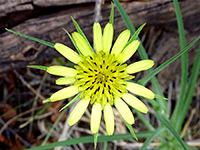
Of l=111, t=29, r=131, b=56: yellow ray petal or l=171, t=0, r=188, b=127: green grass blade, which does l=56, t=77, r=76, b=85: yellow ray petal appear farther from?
l=171, t=0, r=188, b=127: green grass blade

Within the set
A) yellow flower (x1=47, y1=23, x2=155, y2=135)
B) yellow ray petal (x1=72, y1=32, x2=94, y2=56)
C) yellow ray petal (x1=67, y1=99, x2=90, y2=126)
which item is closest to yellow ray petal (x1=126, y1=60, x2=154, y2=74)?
yellow flower (x1=47, y1=23, x2=155, y2=135)

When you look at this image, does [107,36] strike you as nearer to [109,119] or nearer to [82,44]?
[82,44]

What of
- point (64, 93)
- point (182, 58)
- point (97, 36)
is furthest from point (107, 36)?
point (182, 58)

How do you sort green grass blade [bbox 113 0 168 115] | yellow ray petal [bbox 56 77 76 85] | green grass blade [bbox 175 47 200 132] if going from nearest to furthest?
1. green grass blade [bbox 113 0 168 115]
2. yellow ray petal [bbox 56 77 76 85]
3. green grass blade [bbox 175 47 200 132]

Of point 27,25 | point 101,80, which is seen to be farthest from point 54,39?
point 101,80

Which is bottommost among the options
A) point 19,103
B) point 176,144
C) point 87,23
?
point 176,144

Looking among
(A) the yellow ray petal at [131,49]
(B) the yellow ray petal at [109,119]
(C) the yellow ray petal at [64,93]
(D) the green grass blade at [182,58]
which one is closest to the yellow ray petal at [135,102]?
(B) the yellow ray petal at [109,119]

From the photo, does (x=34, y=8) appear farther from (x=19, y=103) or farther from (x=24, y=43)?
(x=19, y=103)

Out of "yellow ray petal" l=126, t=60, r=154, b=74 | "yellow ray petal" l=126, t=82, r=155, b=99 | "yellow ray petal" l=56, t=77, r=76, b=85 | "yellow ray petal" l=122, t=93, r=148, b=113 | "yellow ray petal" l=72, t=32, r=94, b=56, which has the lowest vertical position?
"yellow ray petal" l=122, t=93, r=148, b=113
